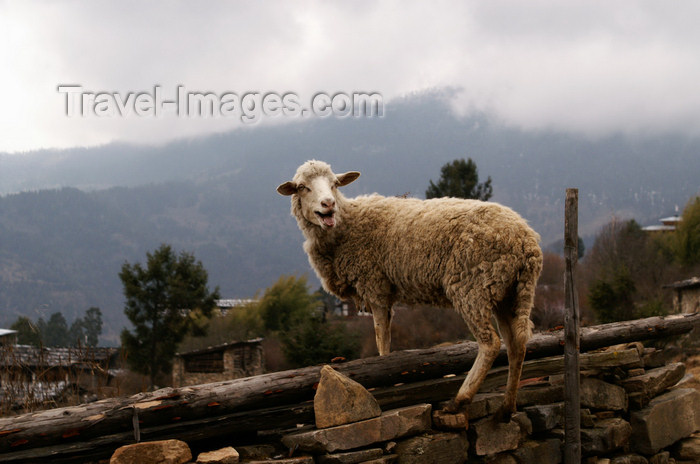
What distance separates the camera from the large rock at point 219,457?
5488mm

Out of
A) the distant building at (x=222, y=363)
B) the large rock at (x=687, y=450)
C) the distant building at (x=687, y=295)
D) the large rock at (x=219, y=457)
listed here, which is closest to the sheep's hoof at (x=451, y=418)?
the large rock at (x=219, y=457)

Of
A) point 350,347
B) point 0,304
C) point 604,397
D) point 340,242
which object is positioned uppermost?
point 340,242

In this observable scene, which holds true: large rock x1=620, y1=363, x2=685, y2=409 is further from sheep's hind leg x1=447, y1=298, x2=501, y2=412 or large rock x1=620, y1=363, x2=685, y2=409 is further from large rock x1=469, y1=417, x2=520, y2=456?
sheep's hind leg x1=447, y1=298, x2=501, y2=412

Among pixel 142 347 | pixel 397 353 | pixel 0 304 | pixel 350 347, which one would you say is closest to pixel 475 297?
pixel 397 353

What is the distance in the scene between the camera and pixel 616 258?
50469mm

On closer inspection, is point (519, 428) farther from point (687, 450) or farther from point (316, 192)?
point (316, 192)

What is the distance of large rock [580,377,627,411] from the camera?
8.59 meters

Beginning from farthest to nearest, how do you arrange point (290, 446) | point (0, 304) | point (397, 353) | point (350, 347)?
point (0, 304) < point (350, 347) < point (397, 353) < point (290, 446)

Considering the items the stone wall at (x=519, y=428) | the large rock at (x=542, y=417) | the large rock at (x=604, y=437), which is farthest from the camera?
the large rock at (x=604, y=437)

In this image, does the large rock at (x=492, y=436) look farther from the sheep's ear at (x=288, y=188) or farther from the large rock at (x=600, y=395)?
the sheep's ear at (x=288, y=188)

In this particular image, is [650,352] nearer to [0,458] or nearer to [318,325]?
[0,458]

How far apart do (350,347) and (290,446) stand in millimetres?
19333

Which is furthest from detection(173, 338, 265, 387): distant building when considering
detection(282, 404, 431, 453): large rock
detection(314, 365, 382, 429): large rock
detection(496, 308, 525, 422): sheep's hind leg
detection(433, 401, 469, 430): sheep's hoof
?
detection(314, 365, 382, 429): large rock

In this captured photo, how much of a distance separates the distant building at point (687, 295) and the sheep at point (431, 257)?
25281 millimetres
